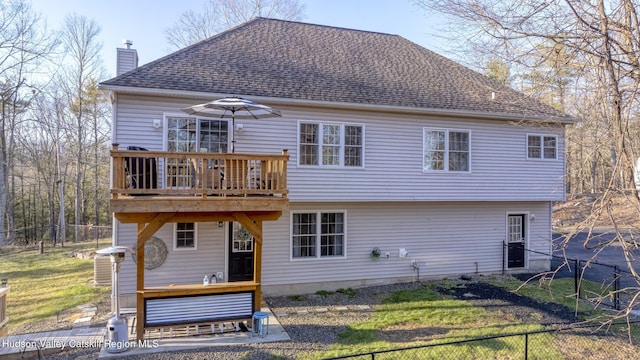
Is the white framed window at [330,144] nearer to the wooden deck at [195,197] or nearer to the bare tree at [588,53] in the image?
the wooden deck at [195,197]

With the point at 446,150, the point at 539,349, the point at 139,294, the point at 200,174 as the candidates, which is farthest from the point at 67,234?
the point at 539,349

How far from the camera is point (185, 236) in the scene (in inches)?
359

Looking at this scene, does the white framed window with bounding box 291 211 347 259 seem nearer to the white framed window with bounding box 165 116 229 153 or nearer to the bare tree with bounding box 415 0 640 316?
the white framed window with bounding box 165 116 229 153

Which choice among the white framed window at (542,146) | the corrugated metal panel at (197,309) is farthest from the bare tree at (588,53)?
the white framed window at (542,146)

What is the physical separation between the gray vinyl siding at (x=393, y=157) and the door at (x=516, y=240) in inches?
43.9

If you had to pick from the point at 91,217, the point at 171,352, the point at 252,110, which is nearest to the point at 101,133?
the point at 91,217

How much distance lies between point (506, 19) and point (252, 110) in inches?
205

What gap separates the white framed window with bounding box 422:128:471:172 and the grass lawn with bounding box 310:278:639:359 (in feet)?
12.6

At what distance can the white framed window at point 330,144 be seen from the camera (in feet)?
31.9

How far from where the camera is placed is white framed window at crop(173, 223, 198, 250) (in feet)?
29.5

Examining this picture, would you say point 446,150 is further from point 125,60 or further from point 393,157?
point 125,60

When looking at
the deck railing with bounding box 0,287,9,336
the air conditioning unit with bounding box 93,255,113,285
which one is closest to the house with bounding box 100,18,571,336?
the deck railing with bounding box 0,287,9,336

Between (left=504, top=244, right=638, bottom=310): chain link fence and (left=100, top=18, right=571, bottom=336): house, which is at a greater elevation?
(left=100, top=18, right=571, bottom=336): house

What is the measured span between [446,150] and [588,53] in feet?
22.6
